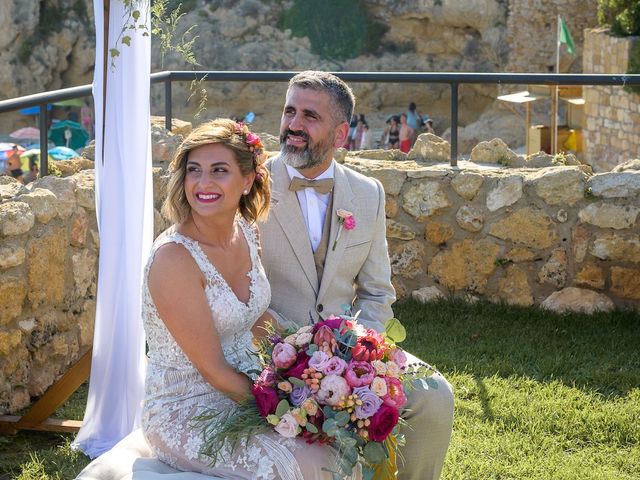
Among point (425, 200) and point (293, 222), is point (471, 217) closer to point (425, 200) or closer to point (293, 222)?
point (425, 200)

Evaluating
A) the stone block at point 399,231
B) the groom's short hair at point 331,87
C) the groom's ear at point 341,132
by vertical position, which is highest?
the groom's short hair at point 331,87

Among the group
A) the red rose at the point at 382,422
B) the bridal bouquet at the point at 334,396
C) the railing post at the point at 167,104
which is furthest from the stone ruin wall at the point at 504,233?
the red rose at the point at 382,422

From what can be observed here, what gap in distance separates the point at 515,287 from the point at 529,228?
0.39 metres

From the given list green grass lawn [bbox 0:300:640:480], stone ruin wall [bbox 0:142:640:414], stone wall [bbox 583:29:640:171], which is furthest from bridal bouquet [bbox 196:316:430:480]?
stone wall [bbox 583:29:640:171]

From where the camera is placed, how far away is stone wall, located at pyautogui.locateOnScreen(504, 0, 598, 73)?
2745cm

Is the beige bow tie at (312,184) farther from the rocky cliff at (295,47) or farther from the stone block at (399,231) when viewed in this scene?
the rocky cliff at (295,47)

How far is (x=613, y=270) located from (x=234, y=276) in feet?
10.8

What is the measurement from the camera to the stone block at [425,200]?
19.3ft

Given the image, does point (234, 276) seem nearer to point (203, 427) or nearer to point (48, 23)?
point (203, 427)

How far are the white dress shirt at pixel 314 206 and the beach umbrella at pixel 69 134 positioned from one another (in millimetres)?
23705

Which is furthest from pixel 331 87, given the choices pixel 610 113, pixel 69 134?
pixel 69 134

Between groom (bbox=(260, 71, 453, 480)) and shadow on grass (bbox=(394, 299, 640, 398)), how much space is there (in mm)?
1364

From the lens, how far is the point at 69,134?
26.2 metres

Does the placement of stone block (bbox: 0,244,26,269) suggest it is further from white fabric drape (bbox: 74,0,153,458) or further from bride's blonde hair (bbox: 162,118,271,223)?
bride's blonde hair (bbox: 162,118,271,223)
